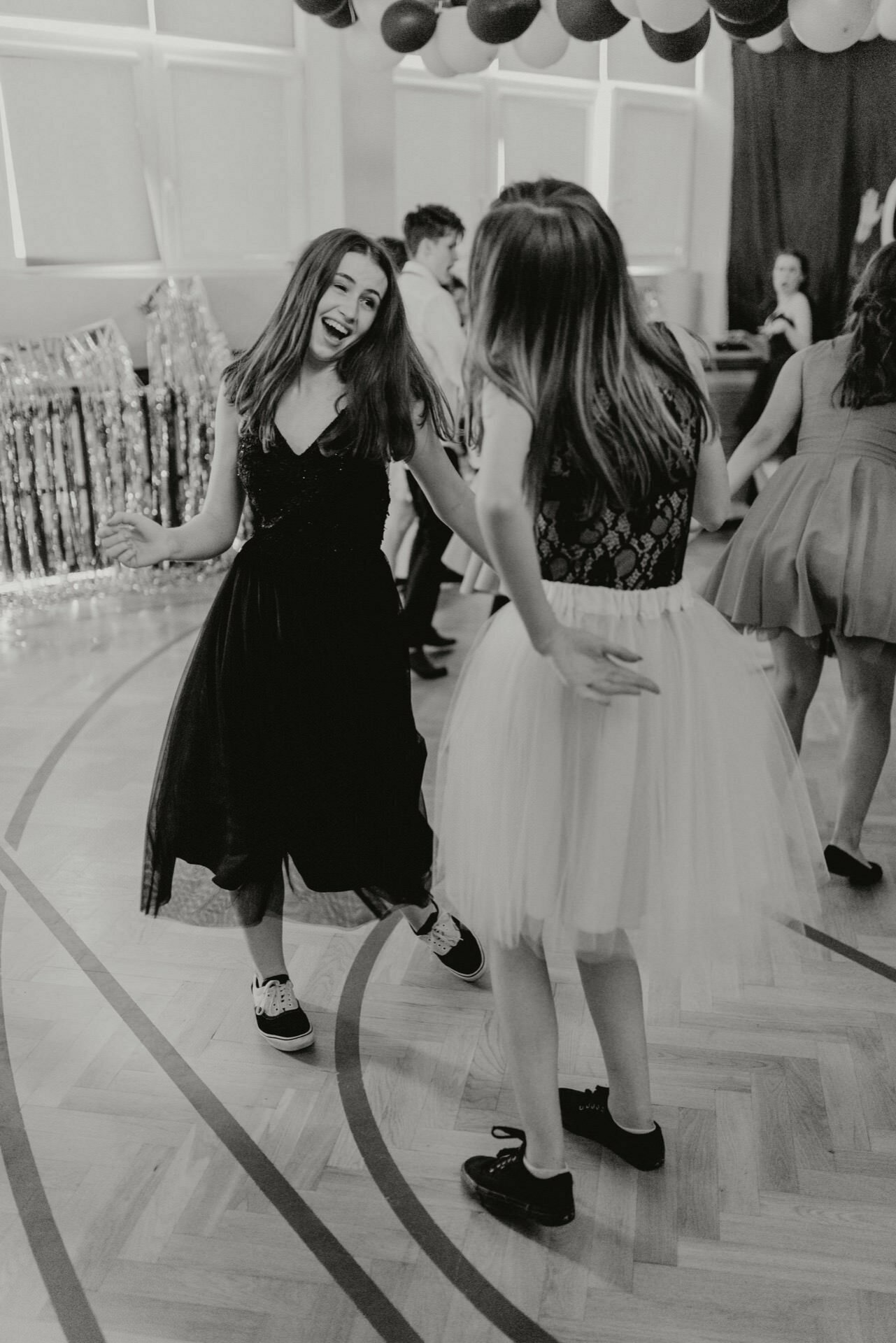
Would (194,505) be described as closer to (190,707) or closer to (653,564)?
(190,707)

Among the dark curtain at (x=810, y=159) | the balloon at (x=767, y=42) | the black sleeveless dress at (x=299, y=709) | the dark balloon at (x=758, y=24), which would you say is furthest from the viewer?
the dark curtain at (x=810, y=159)

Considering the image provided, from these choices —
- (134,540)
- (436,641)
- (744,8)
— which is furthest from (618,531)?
(744,8)

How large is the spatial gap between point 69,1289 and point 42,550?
3.86m

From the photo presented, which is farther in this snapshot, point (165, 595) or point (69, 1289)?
point (165, 595)

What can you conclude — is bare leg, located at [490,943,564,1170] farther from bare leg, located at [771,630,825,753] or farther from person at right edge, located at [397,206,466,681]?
person at right edge, located at [397,206,466,681]

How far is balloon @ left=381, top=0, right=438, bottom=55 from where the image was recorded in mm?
4496

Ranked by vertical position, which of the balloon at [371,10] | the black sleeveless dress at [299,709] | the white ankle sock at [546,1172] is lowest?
the white ankle sock at [546,1172]

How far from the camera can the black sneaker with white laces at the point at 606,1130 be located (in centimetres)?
175

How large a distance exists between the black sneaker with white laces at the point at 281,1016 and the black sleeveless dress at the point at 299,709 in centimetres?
16

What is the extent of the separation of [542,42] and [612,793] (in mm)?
4350

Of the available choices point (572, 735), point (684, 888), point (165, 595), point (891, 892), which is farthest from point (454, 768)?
point (165, 595)

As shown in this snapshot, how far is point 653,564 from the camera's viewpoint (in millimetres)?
1496

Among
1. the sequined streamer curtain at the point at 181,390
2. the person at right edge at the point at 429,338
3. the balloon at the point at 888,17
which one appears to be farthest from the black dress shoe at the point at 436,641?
the balloon at the point at 888,17

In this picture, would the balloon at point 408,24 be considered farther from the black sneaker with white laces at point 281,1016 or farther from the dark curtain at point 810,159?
the black sneaker with white laces at point 281,1016
